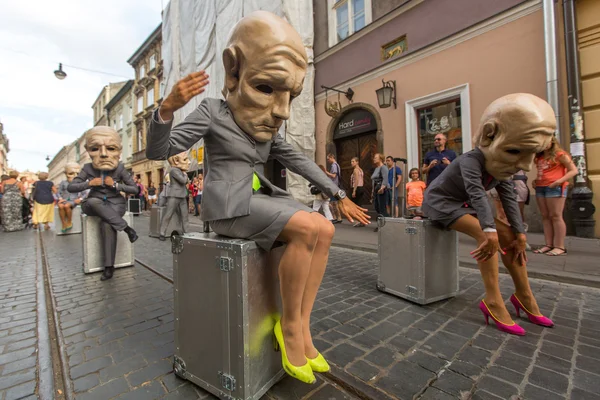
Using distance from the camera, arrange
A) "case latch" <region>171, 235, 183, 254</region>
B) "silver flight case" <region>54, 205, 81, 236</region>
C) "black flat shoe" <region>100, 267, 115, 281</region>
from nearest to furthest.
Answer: "case latch" <region>171, 235, 183, 254</region> < "black flat shoe" <region>100, 267, 115, 281</region> < "silver flight case" <region>54, 205, 81, 236</region>

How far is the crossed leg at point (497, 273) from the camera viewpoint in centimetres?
222

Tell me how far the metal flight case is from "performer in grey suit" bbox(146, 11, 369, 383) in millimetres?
1440

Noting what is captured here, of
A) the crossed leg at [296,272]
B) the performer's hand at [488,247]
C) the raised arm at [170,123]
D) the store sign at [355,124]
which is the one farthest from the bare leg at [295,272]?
the store sign at [355,124]

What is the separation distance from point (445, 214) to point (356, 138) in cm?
745

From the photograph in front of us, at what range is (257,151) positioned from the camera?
1.72 m

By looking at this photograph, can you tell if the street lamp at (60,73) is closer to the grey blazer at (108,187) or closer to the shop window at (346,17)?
the shop window at (346,17)

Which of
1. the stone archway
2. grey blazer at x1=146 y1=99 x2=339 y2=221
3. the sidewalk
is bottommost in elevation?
the sidewalk

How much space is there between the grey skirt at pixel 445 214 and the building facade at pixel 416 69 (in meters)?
4.72

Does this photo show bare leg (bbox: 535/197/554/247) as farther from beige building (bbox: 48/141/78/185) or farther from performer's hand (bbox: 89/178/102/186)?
beige building (bbox: 48/141/78/185)

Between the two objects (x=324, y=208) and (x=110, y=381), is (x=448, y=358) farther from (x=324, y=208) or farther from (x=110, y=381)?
(x=324, y=208)

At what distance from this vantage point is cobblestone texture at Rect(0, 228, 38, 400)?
164 centimetres

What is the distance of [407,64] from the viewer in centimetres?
784

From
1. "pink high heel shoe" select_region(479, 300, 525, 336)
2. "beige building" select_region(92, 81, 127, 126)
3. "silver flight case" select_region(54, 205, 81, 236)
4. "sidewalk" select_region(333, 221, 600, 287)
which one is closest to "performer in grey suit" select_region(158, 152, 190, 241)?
"sidewalk" select_region(333, 221, 600, 287)

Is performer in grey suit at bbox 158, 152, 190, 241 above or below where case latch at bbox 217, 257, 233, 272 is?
above
